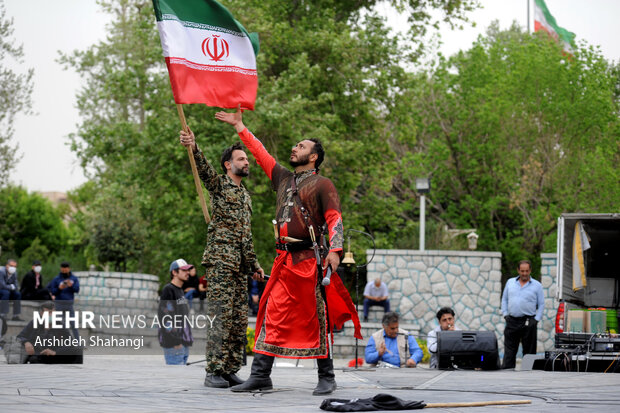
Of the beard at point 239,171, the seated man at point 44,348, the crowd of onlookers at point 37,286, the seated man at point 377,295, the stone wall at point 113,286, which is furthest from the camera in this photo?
the stone wall at point 113,286

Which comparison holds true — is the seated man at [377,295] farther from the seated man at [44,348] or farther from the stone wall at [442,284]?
the seated man at [44,348]

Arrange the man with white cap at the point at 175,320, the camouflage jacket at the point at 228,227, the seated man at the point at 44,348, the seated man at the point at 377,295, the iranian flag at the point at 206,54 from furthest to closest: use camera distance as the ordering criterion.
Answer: the seated man at the point at 377,295, the man with white cap at the point at 175,320, the seated man at the point at 44,348, the iranian flag at the point at 206,54, the camouflage jacket at the point at 228,227

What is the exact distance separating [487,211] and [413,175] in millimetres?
3019

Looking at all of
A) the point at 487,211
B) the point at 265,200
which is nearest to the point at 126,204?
the point at 265,200

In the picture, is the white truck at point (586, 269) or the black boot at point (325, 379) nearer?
the black boot at point (325, 379)

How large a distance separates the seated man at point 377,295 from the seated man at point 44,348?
39.3ft

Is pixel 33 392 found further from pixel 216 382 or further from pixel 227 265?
pixel 227 265

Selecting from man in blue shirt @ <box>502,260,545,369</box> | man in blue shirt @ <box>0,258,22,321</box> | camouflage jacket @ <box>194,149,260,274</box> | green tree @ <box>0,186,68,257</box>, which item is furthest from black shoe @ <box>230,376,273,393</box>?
green tree @ <box>0,186,68,257</box>

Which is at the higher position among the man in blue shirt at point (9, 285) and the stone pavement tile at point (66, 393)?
the man in blue shirt at point (9, 285)

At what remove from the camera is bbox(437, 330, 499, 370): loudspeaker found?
449 inches

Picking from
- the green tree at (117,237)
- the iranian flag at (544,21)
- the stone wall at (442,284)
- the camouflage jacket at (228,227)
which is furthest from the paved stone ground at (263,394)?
the iranian flag at (544,21)

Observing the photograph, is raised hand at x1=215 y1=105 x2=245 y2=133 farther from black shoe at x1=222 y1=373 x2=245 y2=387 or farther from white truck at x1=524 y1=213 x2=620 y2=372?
white truck at x1=524 y1=213 x2=620 y2=372

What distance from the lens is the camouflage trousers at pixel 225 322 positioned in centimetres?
764

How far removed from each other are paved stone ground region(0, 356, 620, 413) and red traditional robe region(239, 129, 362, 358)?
397 millimetres
